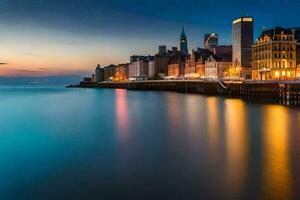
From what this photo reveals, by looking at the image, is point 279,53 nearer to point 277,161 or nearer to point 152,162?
point 277,161

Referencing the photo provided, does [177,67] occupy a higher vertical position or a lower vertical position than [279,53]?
higher

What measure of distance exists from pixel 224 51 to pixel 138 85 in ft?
138

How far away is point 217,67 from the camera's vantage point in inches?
5468

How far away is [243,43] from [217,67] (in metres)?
13.8

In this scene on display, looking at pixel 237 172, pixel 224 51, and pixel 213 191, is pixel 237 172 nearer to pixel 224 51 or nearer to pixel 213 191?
pixel 213 191

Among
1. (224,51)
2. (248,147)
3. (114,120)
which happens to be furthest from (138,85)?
(248,147)

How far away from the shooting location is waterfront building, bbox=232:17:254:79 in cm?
13800

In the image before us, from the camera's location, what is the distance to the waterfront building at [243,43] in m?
138

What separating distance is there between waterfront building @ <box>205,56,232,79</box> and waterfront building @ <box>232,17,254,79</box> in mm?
3063

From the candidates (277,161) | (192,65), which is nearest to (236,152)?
(277,161)

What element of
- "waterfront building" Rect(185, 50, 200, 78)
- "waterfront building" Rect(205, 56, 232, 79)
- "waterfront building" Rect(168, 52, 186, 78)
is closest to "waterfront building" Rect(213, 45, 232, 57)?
"waterfront building" Rect(185, 50, 200, 78)

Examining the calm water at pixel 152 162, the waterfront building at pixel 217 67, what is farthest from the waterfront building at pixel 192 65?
the calm water at pixel 152 162

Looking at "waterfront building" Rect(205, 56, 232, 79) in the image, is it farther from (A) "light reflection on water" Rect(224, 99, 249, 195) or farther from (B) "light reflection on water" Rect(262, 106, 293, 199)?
(B) "light reflection on water" Rect(262, 106, 293, 199)

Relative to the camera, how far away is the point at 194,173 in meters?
18.1
